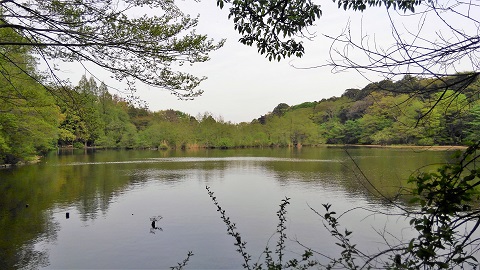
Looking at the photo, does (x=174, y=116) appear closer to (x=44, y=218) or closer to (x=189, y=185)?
(x=189, y=185)

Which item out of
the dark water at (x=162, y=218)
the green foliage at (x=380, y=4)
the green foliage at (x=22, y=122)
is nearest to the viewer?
the green foliage at (x=380, y=4)

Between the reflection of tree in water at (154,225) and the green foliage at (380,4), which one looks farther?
the reflection of tree in water at (154,225)

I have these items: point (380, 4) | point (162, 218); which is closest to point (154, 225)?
point (162, 218)

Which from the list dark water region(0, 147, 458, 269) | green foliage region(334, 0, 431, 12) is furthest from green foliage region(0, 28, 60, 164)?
green foliage region(334, 0, 431, 12)

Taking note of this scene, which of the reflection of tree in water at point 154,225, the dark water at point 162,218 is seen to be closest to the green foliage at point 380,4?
the dark water at point 162,218

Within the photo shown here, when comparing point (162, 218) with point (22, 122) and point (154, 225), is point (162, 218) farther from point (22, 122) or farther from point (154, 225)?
point (22, 122)

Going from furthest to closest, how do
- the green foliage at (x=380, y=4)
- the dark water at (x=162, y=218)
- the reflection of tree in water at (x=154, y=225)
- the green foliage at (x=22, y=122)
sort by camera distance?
the green foliage at (x=22, y=122) → the reflection of tree in water at (x=154, y=225) → the dark water at (x=162, y=218) → the green foliage at (x=380, y=4)

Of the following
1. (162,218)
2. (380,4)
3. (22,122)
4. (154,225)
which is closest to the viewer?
(380,4)

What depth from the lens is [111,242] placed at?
851 cm

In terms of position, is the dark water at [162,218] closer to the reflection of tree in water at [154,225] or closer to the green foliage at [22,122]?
the reflection of tree in water at [154,225]

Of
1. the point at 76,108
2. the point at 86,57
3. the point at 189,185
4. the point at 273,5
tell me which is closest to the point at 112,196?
the point at 189,185

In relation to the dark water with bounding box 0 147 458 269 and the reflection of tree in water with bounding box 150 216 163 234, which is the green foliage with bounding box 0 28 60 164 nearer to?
the dark water with bounding box 0 147 458 269

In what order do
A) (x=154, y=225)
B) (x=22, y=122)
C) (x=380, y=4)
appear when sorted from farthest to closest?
(x=22, y=122) < (x=154, y=225) < (x=380, y=4)

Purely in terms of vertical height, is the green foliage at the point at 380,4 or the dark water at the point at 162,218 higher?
the green foliage at the point at 380,4
